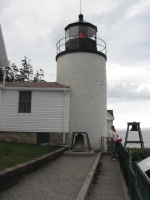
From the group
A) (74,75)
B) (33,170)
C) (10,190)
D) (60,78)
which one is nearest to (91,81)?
(74,75)

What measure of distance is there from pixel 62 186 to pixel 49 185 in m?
0.36

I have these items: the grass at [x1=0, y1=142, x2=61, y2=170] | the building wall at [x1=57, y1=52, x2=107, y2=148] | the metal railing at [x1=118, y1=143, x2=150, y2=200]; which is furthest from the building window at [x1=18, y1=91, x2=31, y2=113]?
the metal railing at [x1=118, y1=143, x2=150, y2=200]

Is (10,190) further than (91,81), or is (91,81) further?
(91,81)

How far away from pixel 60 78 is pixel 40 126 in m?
3.96

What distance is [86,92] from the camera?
15852mm

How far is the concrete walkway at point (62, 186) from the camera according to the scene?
5.38 meters

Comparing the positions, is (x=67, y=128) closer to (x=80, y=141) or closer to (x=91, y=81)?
(x=80, y=141)

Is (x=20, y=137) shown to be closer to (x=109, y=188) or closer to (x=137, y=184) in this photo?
(x=109, y=188)

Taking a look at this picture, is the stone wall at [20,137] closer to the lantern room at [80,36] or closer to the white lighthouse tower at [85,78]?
the white lighthouse tower at [85,78]

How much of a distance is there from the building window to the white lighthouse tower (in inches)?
111

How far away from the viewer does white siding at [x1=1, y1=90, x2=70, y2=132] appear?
15.1 meters

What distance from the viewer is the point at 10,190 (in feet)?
18.6

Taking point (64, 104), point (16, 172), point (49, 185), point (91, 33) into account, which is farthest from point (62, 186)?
point (91, 33)

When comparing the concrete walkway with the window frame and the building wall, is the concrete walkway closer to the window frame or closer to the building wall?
the building wall
